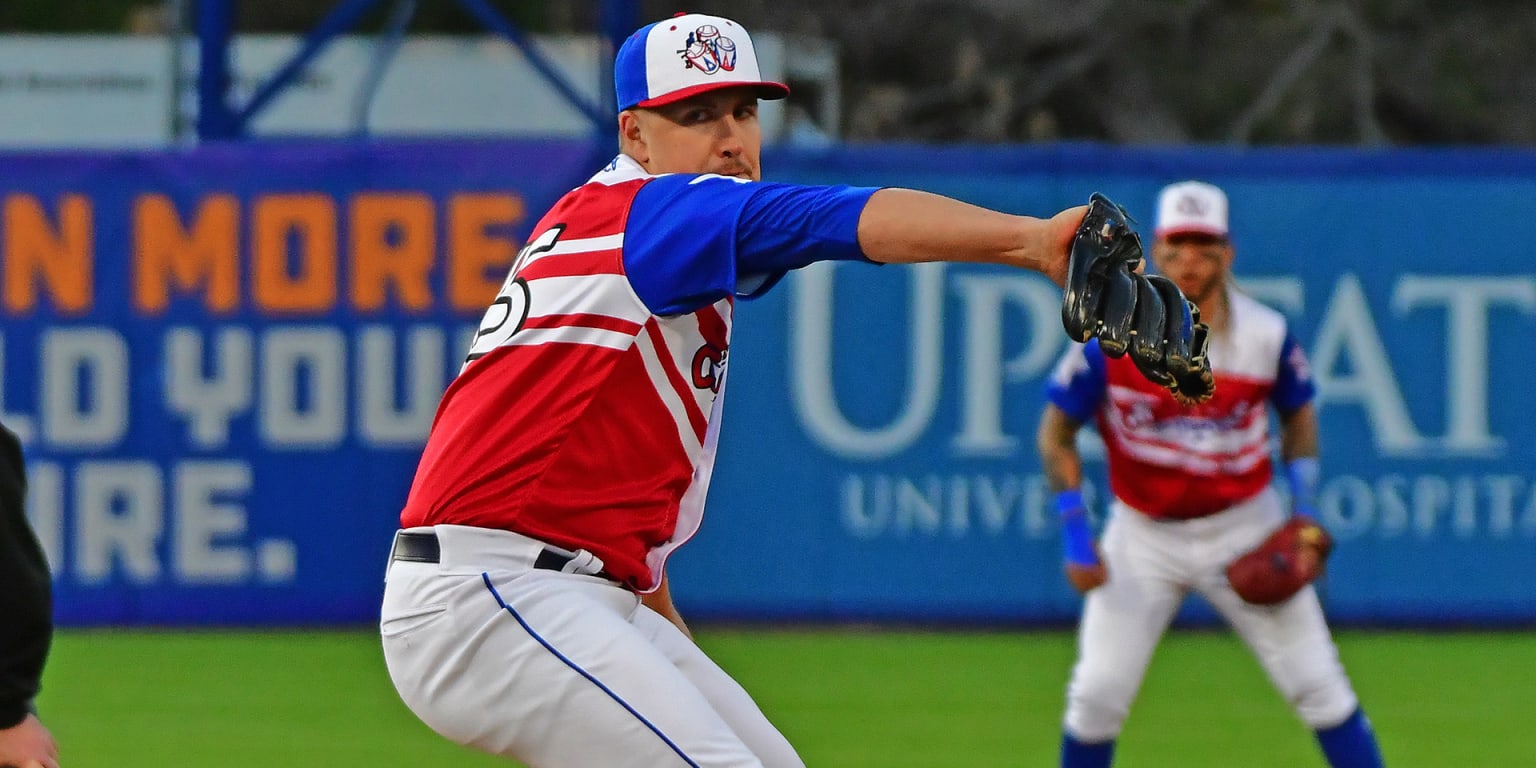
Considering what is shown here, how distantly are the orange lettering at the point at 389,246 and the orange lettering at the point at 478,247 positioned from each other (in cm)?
15

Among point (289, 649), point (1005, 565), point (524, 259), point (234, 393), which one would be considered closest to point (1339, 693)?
point (524, 259)

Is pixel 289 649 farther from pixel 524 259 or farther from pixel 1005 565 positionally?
pixel 524 259

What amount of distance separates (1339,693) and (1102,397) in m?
1.17

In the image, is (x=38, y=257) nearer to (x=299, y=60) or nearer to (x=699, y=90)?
(x=299, y=60)

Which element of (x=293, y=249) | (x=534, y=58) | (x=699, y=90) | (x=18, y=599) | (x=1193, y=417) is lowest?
(x=293, y=249)

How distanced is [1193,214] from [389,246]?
6027mm

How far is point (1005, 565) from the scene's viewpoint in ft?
39.3

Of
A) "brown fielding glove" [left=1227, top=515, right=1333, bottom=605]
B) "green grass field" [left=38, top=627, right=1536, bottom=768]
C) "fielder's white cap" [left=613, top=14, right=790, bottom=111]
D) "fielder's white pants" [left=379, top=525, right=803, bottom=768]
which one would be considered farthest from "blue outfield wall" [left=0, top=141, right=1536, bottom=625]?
"fielder's white pants" [left=379, top=525, right=803, bottom=768]

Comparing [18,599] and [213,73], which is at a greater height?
[213,73]

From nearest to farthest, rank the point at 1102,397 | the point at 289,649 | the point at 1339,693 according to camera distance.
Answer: the point at 1339,693
the point at 1102,397
the point at 289,649

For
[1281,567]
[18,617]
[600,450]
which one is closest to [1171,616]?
[1281,567]

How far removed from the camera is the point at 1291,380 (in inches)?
285

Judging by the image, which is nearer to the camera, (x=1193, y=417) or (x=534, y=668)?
(x=534, y=668)

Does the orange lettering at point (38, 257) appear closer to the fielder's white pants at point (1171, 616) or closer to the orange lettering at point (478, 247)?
the orange lettering at point (478, 247)
